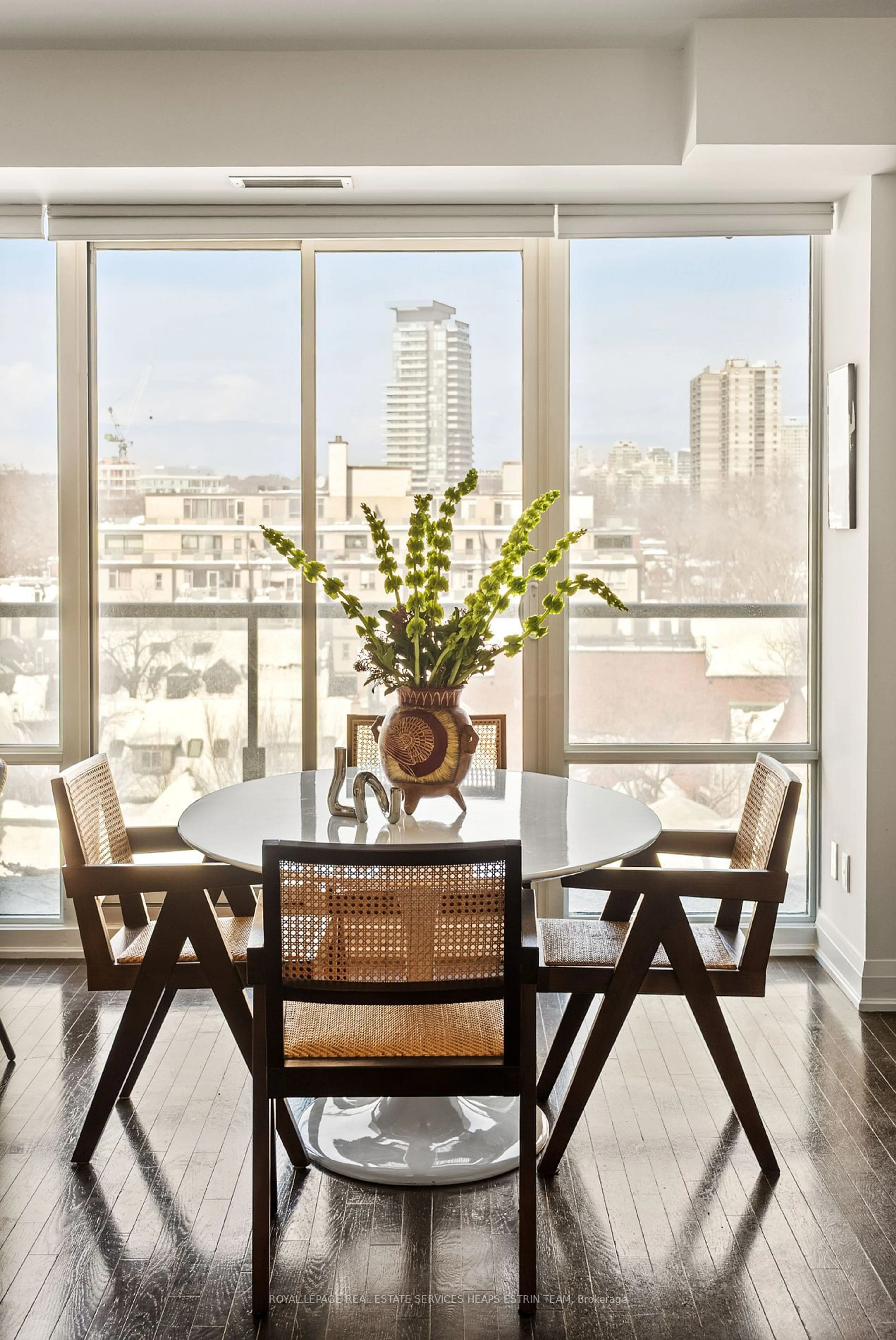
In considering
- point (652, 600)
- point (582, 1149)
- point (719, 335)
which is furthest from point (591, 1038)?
point (719, 335)

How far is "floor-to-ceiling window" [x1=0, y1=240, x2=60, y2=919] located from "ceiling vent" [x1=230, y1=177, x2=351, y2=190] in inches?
Result: 32.8

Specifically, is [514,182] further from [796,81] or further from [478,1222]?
[478,1222]

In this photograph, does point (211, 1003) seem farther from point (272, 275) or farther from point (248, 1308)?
point (272, 275)

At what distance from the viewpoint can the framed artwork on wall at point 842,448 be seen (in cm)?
366

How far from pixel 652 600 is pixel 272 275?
70.1 inches

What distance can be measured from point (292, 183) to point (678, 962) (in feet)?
8.66

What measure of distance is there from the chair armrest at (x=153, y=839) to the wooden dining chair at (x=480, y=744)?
0.65m

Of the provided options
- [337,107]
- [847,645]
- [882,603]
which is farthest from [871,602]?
[337,107]

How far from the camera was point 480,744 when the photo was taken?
3.42m

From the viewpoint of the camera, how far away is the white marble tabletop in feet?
7.86

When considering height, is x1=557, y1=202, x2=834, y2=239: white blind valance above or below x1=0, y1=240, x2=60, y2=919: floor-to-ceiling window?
above

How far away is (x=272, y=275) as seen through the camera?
4.00 meters

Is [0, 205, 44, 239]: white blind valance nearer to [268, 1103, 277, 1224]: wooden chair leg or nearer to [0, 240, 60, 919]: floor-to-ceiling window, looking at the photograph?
[0, 240, 60, 919]: floor-to-ceiling window

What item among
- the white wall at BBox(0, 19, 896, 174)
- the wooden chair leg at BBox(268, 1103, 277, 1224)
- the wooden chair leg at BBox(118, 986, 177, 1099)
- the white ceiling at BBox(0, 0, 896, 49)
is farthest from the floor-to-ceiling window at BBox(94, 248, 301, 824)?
the wooden chair leg at BBox(268, 1103, 277, 1224)
